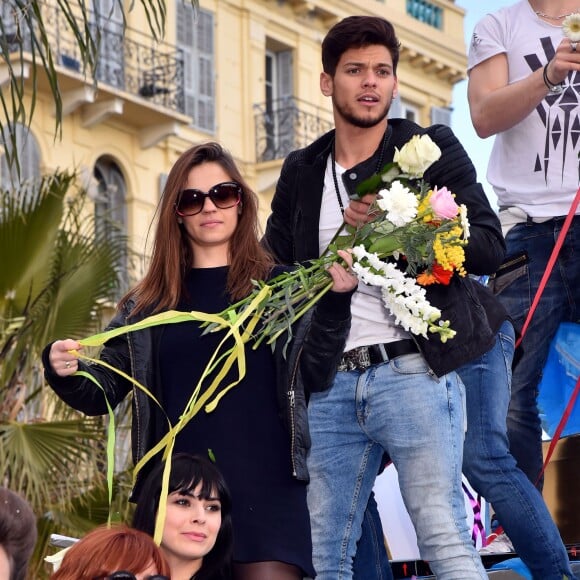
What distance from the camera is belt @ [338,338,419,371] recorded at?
4684 mm

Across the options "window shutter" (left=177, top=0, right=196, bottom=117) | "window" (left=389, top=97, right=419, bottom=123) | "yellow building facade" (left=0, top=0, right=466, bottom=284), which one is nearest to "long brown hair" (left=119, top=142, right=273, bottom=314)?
"yellow building facade" (left=0, top=0, right=466, bottom=284)

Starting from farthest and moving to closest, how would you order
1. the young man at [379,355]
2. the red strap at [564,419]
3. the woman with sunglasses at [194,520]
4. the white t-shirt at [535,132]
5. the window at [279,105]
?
1. the window at [279,105]
2. the red strap at [564,419]
3. the white t-shirt at [535,132]
4. the young man at [379,355]
5. the woman with sunglasses at [194,520]

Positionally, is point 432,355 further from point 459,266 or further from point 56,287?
point 56,287

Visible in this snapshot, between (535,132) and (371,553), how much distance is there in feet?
5.16

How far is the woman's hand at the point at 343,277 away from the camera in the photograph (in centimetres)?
449

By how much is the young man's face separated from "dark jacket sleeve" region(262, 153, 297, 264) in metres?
0.29

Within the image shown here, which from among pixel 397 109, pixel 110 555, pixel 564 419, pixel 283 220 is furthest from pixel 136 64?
pixel 110 555

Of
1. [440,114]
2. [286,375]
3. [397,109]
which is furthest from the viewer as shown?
[440,114]

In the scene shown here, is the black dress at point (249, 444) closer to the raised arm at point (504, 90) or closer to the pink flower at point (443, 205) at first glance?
the pink flower at point (443, 205)

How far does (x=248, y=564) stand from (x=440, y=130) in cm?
143

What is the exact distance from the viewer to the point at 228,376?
4.57 m

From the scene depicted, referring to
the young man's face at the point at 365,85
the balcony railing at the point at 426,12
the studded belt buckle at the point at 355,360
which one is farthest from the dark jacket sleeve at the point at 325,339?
the balcony railing at the point at 426,12

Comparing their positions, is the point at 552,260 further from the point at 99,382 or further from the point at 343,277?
the point at 99,382

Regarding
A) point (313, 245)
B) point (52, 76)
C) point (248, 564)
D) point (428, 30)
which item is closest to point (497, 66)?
point (313, 245)
